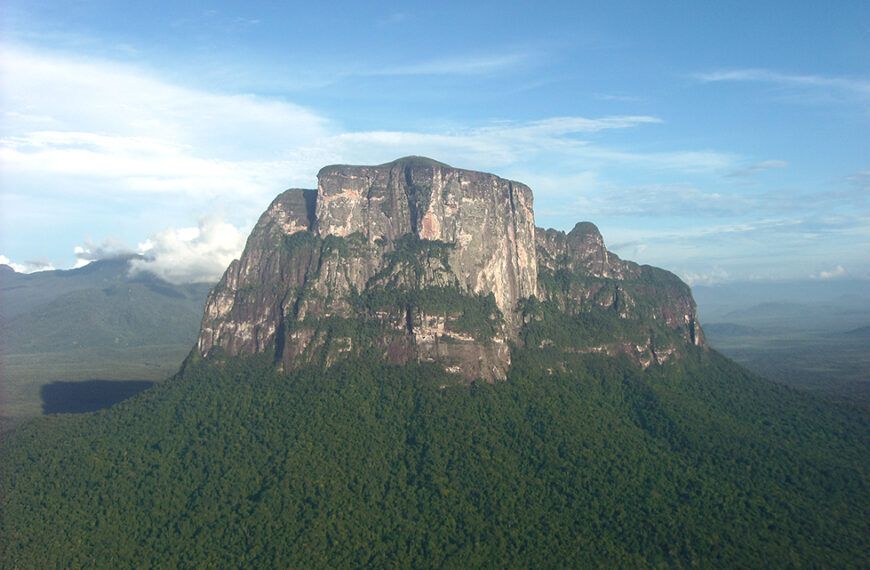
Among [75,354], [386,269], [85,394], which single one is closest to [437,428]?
[386,269]

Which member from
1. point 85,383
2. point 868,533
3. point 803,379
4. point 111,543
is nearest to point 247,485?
point 111,543

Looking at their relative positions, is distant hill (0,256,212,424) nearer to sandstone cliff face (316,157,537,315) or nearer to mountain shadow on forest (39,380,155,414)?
mountain shadow on forest (39,380,155,414)

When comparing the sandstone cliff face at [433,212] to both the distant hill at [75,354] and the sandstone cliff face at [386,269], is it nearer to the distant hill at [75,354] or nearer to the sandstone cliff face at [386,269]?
the sandstone cliff face at [386,269]

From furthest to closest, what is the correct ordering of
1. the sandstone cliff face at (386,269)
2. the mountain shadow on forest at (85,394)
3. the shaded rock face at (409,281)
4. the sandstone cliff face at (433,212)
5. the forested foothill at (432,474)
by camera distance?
1. the mountain shadow on forest at (85,394)
2. the sandstone cliff face at (433,212)
3. the shaded rock face at (409,281)
4. the sandstone cliff face at (386,269)
5. the forested foothill at (432,474)

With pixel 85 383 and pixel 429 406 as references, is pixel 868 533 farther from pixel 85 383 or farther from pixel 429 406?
pixel 85 383

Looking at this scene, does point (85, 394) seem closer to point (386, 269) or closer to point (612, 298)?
point (386, 269)

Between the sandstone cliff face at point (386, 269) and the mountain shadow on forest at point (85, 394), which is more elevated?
the sandstone cliff face at point (386, 269)

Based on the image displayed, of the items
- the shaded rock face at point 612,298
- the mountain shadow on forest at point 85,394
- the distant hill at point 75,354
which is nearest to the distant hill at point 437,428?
the shaded rock face at point 612,298
